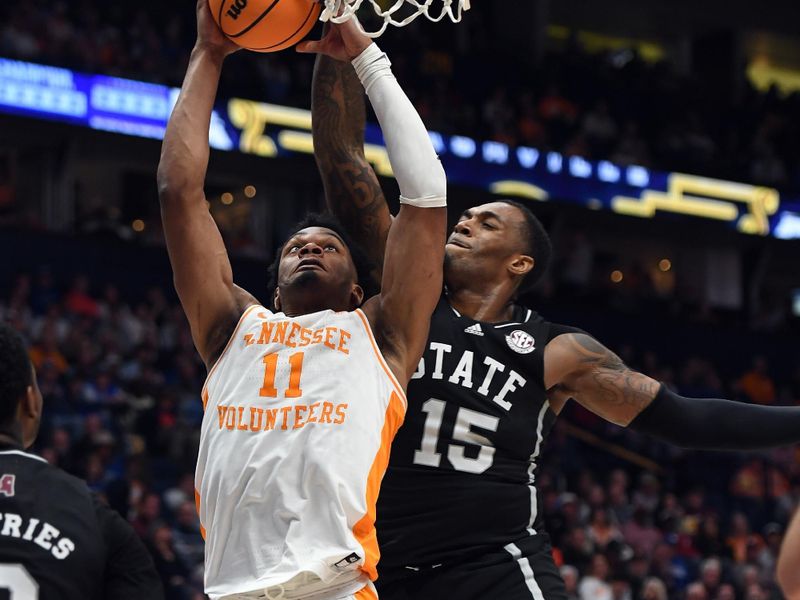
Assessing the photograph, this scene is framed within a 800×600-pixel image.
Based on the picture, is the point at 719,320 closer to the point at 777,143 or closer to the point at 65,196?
the point at 777,143

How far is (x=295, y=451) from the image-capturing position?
11.6 feet

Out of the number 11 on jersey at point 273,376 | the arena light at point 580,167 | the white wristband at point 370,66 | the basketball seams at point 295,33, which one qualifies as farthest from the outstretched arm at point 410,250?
the arena light at point 580,167

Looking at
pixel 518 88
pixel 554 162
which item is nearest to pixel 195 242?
pixel 554 162

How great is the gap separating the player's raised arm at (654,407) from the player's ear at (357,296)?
720mm

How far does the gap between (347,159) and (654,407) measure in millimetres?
1390

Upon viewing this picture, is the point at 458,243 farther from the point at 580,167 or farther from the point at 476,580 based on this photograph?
the point at 580,167

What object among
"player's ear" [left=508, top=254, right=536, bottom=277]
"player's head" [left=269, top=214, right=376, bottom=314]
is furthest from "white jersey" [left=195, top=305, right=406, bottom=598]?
"player's ear" [left=508, top=254, right=536, bottom=277]

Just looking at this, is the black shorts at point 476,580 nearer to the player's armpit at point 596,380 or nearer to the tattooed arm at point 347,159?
the player's armpit at point 596,380

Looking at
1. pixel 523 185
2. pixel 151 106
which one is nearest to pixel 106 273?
pixel 151 106

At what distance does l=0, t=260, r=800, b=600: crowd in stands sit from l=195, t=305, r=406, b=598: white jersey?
619cm

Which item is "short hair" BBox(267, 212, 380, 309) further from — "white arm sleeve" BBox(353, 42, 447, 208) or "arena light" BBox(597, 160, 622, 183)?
"arena light" BBox(597, 160, 622, 183)

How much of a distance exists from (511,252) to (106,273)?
11.5 m

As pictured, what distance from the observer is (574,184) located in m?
18.6

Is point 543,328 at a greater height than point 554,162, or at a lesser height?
lesser
